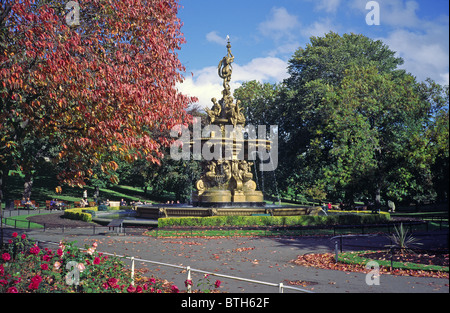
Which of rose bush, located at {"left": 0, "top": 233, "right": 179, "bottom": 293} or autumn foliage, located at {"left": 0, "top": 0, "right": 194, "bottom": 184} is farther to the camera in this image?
autumn foliage, located at {"left": 0, "top": 0, "right": 194, "bottom": 184}

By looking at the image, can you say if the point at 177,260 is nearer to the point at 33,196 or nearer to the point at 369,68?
the point at 369,68

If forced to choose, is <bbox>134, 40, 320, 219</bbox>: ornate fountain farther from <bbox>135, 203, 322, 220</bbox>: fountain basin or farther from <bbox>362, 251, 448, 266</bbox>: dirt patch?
<bbox>362, 251, 448, 266</bbox>: dirt patch

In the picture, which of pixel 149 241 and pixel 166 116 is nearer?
pixel 166 116

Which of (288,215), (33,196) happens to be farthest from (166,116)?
(33,196)

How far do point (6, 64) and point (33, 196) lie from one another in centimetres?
4967

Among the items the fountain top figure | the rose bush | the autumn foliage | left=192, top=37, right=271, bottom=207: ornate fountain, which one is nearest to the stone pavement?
the rose bush

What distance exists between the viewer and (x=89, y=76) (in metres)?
11.9

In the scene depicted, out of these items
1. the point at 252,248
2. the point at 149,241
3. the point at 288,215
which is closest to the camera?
the point at 252,248

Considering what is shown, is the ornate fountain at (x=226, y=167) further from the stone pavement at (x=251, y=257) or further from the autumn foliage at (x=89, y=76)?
the autumn foliage at (x=89, y=76)

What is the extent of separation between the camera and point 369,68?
4203 cm

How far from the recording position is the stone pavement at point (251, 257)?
10935 mm

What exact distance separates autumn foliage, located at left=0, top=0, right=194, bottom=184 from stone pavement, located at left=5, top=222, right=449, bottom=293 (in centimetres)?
396

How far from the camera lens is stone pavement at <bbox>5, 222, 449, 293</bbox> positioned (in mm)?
10935

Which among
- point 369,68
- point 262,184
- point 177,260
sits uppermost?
point 369,68
